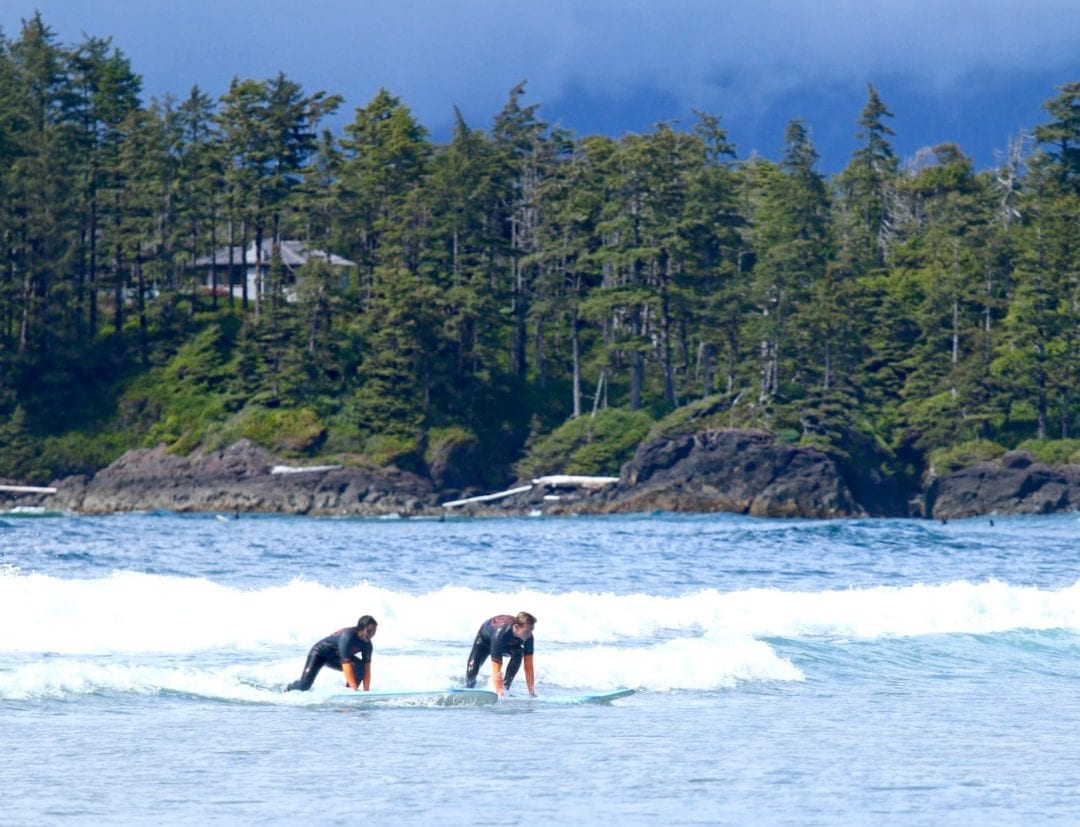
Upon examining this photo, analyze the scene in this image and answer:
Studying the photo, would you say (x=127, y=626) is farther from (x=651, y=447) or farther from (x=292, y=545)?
(x=651, y=447)

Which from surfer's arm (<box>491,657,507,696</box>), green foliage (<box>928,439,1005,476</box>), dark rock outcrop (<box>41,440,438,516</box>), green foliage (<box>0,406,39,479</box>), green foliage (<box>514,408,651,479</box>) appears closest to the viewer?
surfer's arm (<box>491,657,507,696</box>)

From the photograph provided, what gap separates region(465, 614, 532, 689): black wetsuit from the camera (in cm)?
1645

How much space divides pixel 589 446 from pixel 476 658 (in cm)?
5880

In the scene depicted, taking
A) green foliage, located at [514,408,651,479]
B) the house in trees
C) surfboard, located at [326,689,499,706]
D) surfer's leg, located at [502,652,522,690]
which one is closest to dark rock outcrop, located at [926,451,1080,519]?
green foliage, located at [514,408,651,479]

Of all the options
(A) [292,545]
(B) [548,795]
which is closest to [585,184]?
(A) [292,545]

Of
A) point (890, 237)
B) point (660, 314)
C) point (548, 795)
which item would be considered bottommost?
point (548, 795)

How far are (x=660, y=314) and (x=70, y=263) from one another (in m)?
32.1

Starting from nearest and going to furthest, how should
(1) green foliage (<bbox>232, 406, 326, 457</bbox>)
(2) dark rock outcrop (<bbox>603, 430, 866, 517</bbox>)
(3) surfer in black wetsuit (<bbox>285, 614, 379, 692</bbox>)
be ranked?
(3) surfer in black wetsuit (<bbox>285, 614, 379, 692</bbox>) < (2) dark rock outcrop (<bbox>603, 430, 866, 517</bbox>) < (1) green foliage (<bbox>232, 406, 326, 457</bbox>)

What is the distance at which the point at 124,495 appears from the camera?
72.2 metres

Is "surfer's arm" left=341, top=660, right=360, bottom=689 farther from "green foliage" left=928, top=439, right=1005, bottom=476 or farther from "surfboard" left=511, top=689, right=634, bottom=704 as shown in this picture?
"green foliage" left=928, top=439, right=1005, bottom=476

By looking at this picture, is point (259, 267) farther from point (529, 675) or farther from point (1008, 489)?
point (529, 675)

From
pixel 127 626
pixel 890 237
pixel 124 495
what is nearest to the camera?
pixel 127 626

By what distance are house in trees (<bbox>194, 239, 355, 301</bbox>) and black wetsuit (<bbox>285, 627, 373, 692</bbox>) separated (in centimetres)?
6487

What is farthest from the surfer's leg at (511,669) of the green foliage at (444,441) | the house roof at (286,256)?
the house roof at (286,256)
